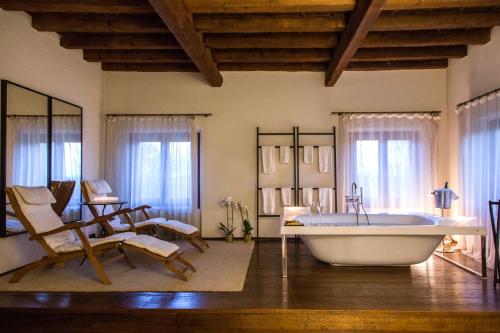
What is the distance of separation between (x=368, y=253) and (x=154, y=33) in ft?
11.2

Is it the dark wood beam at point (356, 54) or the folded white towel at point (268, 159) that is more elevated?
the dark wood beam at point (356, 54)

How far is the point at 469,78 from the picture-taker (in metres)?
4.38

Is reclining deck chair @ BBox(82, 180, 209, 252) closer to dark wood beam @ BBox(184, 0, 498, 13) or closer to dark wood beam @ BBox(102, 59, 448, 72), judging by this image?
dark wood beam @ BBox(102, 59, 448, 72)

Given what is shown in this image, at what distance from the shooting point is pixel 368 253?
3.45 metres

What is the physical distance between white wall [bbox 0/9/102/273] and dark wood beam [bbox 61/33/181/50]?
26 centimetres

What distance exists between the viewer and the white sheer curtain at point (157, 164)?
5.09 m

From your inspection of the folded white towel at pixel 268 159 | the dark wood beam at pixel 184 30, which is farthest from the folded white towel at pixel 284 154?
the dark wood beam at pixel 184 30

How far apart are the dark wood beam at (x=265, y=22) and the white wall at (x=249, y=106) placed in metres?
1.72

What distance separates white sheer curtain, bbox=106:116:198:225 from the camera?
16.7 feet

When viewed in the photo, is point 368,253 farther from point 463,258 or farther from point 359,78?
point 359,78

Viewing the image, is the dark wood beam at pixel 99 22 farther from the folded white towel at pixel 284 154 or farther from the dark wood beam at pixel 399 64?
the dark wood beam at pixel 399 64

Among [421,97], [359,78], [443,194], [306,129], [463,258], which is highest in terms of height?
[359,78]

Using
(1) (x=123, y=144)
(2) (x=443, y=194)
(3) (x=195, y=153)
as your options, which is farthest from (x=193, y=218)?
(2) (x=443, y=194)

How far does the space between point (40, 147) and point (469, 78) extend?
17.4ft
